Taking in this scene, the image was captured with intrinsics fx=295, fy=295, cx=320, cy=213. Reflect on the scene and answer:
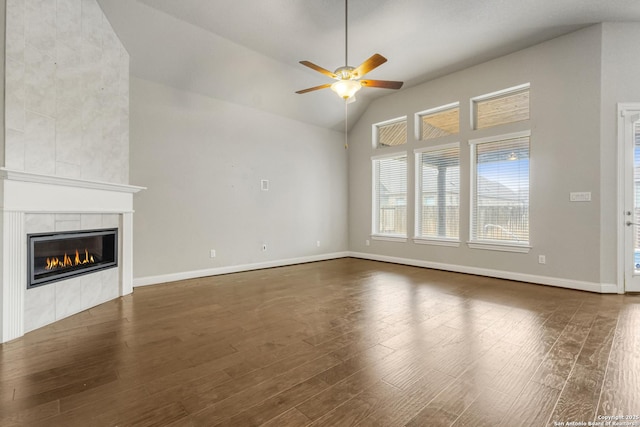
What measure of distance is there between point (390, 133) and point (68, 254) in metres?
5.94

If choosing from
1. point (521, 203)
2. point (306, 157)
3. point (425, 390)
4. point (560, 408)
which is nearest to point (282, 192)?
point (306, 157)

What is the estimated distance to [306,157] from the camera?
6551 millimetres

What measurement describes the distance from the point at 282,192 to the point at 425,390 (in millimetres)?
4788

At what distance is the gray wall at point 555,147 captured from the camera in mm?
4066

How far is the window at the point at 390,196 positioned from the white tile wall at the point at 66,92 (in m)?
4.88

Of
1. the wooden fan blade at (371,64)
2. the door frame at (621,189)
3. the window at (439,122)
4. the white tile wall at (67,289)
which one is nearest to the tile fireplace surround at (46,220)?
the white tile wall at (67,289)

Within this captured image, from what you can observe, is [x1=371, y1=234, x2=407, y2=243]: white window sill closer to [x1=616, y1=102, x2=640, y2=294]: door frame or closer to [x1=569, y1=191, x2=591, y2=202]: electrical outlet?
[x1=569, y1=191, x2=591, y2=202]: electrical outlet

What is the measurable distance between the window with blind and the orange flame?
5349 millimetres

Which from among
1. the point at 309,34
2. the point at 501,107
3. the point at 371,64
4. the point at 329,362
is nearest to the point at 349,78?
the point at 371,64

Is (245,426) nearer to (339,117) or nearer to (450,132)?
(450,132)

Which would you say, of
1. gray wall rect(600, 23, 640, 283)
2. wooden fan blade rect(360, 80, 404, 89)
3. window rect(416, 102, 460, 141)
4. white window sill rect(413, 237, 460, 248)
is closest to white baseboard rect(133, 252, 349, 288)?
white window sill rect(413, 237, 460, 248)

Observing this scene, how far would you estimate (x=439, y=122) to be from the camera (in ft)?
18.9

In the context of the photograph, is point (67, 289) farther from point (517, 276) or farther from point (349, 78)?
point (517, 276)

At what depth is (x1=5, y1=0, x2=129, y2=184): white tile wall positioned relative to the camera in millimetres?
2648
